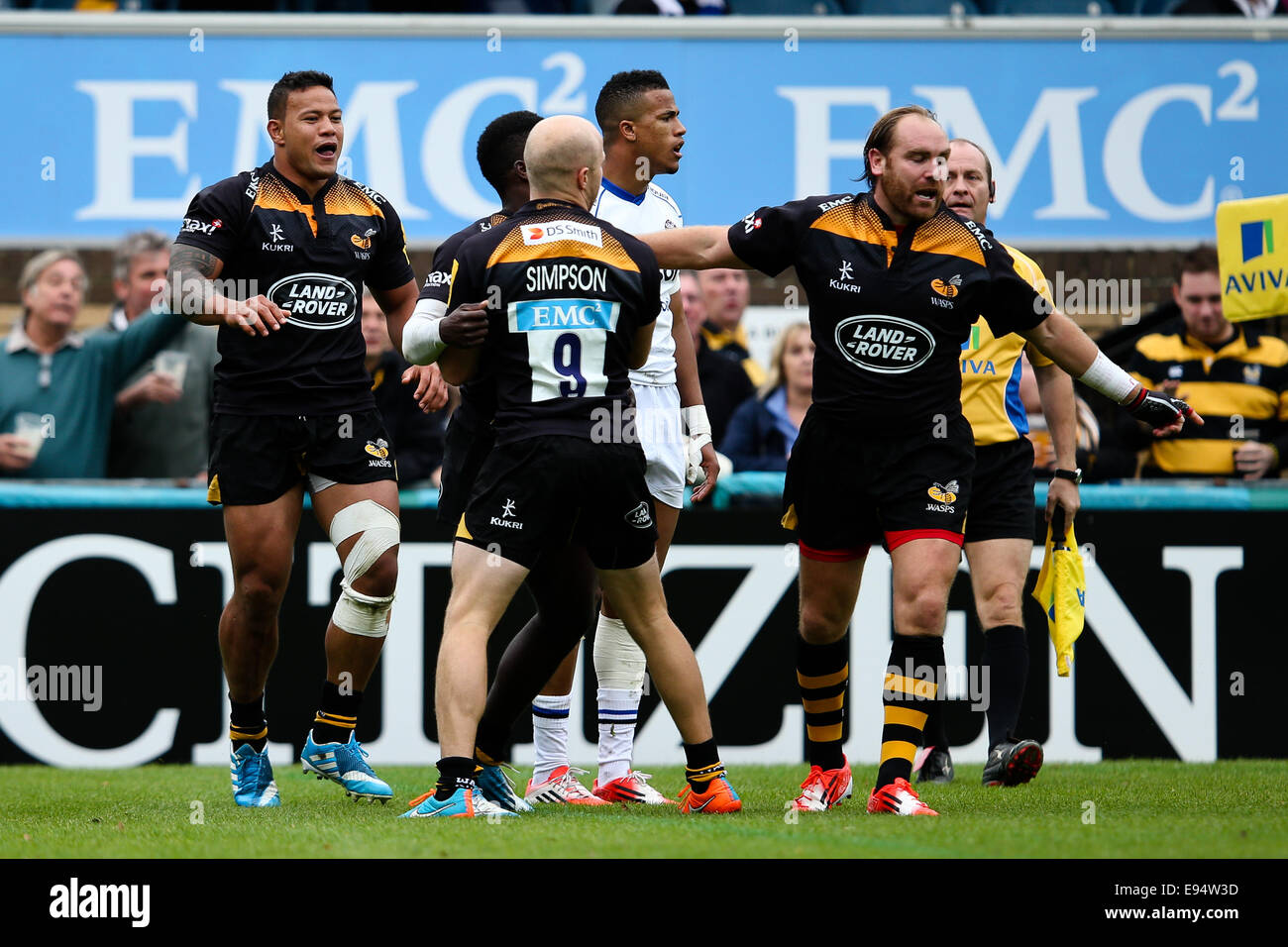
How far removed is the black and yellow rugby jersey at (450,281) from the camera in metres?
5.57

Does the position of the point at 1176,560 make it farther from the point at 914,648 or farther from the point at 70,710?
the point at 70,710

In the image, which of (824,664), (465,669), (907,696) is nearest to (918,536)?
(907,696)

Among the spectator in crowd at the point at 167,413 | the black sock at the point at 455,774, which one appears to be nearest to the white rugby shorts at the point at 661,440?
the black sock at the point at 455,774

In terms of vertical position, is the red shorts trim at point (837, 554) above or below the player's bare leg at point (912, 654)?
above

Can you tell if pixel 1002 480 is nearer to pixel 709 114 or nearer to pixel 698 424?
pixel 698 424

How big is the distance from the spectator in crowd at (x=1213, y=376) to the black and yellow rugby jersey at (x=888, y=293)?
366cm

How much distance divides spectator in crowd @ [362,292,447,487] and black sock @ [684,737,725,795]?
369 centimetres

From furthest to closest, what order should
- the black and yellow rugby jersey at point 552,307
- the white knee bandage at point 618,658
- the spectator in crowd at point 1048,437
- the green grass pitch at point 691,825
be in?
1. the spectator in crowd at point 1048,437
2. the white knee bandage at point 618,658
3. the black and yellow rugby jersey at point 552,307
4. the green grass pitch at point 691,825

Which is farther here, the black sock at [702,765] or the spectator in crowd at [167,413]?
→ the spectator in crowd at [167,413]

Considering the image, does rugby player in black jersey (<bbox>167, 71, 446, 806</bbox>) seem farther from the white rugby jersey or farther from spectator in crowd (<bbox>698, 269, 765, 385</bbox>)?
spectator in crowd (<bbox>698, 269, 765, 385</bbox>)

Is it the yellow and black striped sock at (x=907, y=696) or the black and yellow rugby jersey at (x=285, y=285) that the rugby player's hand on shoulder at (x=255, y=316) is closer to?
the black and yellow rugby jersey at (x=285, y=285)

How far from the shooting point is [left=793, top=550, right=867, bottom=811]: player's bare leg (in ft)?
20.0

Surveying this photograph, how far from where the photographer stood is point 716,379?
9570 millimetres

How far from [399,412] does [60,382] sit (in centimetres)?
179
